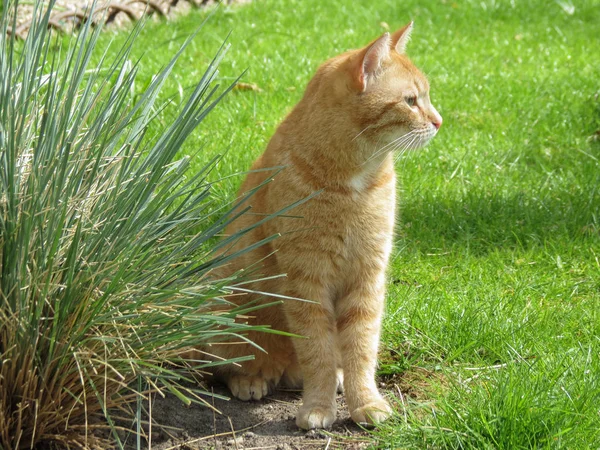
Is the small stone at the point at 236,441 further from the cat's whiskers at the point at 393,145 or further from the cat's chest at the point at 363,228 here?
the cat's whiskers at the point at 393,145

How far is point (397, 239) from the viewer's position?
4.23 metres

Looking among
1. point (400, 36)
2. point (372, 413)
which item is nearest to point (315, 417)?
point (372, 413)

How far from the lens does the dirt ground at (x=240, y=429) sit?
103 inches

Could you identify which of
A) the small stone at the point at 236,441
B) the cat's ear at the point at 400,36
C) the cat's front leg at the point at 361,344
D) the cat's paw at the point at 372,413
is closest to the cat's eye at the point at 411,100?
the cat's ear at the point at 400,36

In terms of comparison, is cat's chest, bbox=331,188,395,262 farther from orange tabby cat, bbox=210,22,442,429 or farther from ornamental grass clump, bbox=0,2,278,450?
ornamental grass clump, bbox=0,2,278,450

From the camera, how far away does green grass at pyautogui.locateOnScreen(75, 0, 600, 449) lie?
2539 millimetres

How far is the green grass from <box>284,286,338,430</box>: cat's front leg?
0.28 meters

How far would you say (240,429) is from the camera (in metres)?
2.76

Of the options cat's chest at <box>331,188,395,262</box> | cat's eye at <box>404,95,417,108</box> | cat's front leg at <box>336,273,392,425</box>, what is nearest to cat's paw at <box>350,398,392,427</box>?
cat's front leg at <box>336,273,392,425</box>

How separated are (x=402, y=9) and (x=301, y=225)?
6.36m

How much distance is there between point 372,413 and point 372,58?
123 centimetres

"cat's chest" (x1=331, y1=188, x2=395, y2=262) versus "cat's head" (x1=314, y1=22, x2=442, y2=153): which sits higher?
"cat's head" (x1=314, y1=22, x2=442, y2=153)

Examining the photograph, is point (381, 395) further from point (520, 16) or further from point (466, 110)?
point (520, 16)

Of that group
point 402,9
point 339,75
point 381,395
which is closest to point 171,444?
point 381,395
